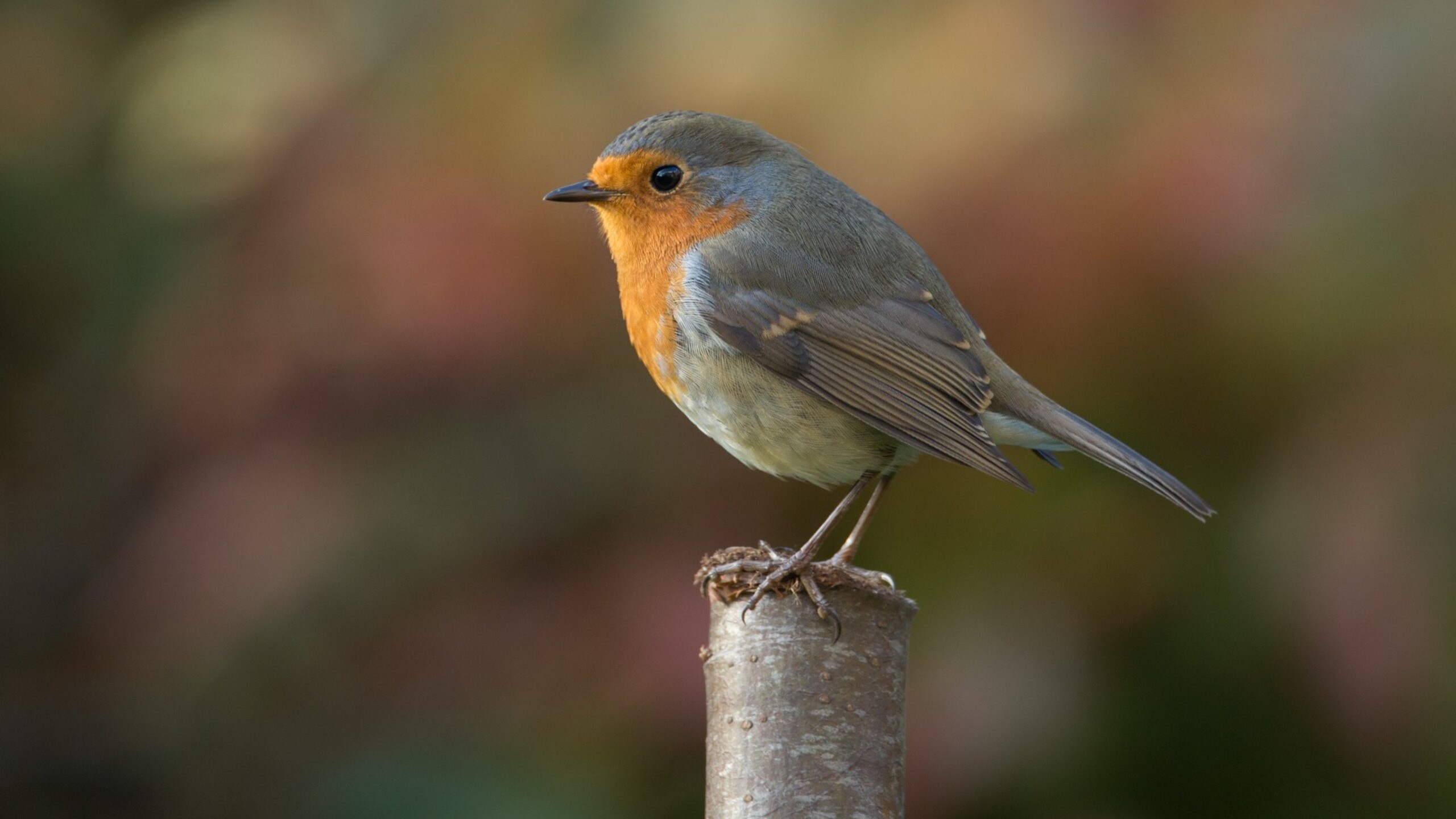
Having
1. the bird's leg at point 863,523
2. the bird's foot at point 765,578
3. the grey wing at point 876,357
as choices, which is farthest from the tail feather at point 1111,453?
the bird's foot at point 765,578

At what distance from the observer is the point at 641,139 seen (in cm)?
319

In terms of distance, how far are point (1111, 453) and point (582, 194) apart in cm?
123

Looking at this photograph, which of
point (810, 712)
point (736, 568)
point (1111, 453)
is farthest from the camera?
point (1111, 453)

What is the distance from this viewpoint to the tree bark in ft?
6.20

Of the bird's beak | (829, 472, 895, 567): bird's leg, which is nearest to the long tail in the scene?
(829, 472, 895, 567): bird's leg

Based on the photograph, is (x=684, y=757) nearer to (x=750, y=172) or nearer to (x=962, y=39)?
(x=750, y=172)

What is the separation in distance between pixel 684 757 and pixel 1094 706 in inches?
38.0

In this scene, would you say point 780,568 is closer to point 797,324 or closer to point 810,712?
point 810,712

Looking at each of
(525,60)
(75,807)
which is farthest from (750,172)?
(75,807)

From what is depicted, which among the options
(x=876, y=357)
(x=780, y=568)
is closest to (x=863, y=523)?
(x=876, y=357)

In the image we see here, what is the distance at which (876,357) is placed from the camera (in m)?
3.03

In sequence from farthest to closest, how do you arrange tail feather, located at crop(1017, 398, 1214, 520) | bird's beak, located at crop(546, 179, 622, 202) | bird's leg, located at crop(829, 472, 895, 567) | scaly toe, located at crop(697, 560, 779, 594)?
bird's beak, located at crop(546, 179, 622, 202)
bird's leg, located at crop(829, 472, 895, 567)
tail feather, located at crop(1017, 398, 1214, 520)
scaly toe, located at crop(697, 560, 779, 594)

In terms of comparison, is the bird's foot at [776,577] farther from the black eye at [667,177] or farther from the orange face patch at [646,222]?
the black eye at [667,177]

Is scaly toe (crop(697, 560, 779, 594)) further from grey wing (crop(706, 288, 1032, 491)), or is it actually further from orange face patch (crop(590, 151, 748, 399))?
orange face patch (crop(590, 151, 748, 399))
